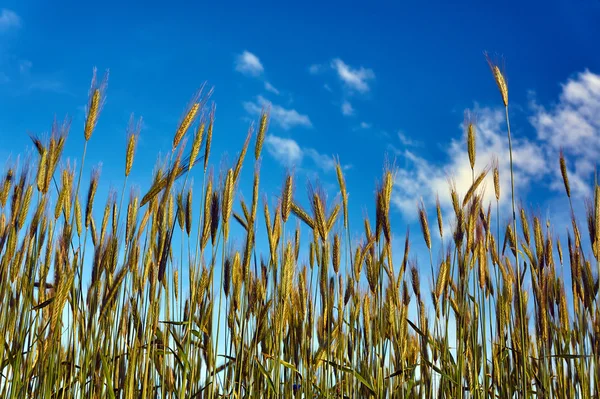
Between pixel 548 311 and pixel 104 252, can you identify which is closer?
pixel 104 252

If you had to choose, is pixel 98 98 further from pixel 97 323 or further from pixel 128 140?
pixel 97 323

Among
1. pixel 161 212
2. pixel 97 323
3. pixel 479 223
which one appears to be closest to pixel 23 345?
pixel 97 323

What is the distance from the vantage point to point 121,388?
2.64 meters

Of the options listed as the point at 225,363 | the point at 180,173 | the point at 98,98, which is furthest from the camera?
the point at 225,363

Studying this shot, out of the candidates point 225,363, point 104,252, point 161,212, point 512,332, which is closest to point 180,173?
point 161,212

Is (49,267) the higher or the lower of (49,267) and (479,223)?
the lower

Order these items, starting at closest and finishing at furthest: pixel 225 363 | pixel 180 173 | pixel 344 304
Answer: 1. pixel 180 173
2. pixel 225 363
3. pixel 344 304

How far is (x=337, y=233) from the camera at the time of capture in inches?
113

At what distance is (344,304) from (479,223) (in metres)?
0.76

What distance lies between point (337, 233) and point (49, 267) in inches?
52.3

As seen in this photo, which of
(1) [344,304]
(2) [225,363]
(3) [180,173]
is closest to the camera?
(3) [180,173]

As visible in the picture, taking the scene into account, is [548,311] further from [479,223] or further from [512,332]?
[479,223]

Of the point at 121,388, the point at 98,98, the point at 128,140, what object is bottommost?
the point at 121,388

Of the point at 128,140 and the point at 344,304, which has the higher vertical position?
the point at 128,140
